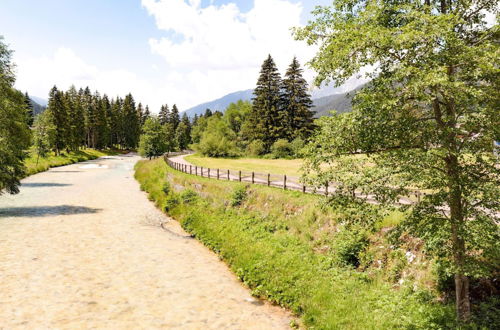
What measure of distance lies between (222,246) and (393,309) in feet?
33.5

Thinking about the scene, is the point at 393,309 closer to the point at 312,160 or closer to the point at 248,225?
the point at 312,160

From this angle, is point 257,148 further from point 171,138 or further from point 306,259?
point 171,138

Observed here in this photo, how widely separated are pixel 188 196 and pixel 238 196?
609cm

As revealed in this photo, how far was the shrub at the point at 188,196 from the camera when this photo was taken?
90.4ft

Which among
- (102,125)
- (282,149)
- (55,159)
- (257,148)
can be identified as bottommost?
(55,159)

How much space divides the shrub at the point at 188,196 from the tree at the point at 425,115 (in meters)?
19.5

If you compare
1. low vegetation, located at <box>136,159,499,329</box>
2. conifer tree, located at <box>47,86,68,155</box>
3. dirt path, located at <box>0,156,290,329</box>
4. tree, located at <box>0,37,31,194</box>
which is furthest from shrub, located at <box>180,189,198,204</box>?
conifer tree, located at <box>47,86,68,155</box>

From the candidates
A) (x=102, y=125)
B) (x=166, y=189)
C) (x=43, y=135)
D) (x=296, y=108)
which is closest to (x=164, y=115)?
(x=102, y=125)

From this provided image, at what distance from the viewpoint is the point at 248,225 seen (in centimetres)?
2014

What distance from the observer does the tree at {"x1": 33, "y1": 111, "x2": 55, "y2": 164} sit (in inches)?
2197

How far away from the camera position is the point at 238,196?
928 inches

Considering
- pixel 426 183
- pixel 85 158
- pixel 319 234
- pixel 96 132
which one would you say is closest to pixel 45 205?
pixel 319 234

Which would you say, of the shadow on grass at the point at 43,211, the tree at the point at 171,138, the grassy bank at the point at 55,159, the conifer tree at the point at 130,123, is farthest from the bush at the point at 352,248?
the conifer tree at the point at 130,123

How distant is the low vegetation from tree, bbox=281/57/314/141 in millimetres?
39867
